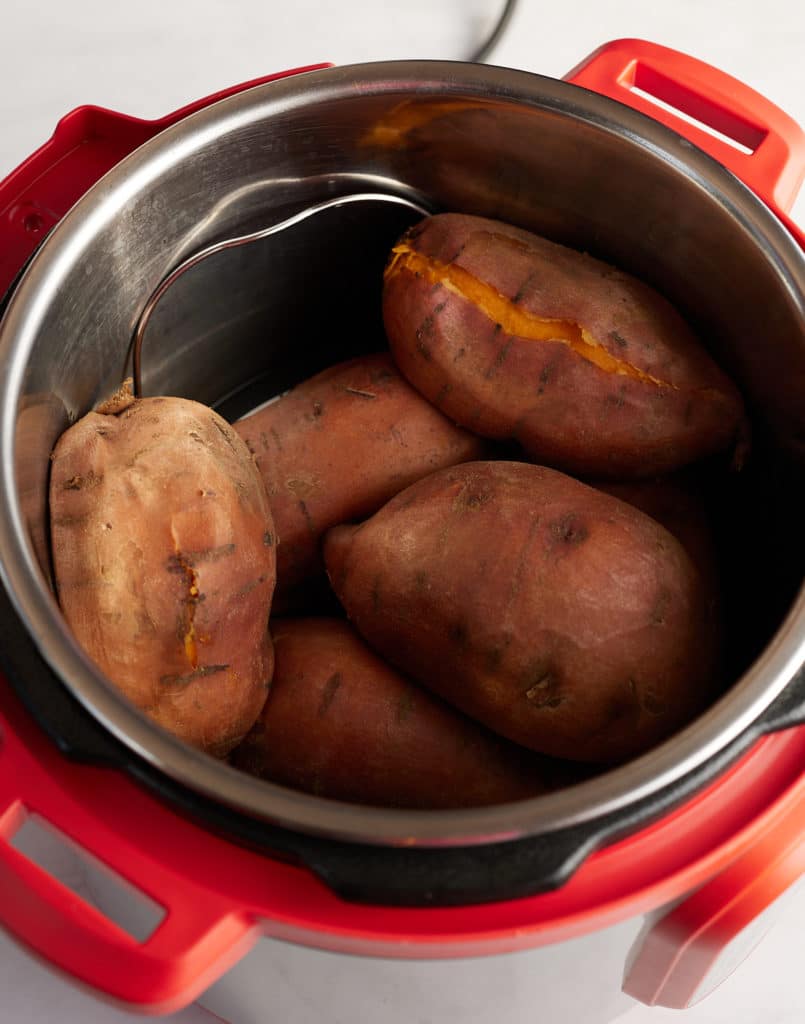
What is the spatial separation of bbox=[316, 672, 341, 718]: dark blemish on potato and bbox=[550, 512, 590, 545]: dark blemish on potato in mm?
154

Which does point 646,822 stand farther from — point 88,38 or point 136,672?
point 88,38

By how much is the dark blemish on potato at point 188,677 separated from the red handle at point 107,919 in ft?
0.32

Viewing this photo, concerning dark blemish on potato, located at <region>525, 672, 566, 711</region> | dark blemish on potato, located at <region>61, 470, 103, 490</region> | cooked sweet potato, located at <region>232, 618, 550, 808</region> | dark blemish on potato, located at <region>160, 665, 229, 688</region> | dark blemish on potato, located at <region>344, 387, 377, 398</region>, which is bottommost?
cooked sweet potato, located at <region>232, 618, 550, 808</region>

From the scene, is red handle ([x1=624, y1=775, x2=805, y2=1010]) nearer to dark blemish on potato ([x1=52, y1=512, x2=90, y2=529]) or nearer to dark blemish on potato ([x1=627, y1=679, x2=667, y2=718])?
dark blemish on potato ([x1=627, y1=679, x2=667, y2=718])

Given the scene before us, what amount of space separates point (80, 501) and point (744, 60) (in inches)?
35.9

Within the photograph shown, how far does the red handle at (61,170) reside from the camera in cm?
67

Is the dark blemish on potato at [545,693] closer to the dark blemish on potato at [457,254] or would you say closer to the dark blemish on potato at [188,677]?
the dark blemish on potato at [188,677]

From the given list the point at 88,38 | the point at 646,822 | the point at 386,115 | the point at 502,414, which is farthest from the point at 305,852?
the point at 88,38

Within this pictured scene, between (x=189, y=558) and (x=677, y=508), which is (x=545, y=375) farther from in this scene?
(x=189, y=558)

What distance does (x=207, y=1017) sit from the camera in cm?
75

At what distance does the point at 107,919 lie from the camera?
0.46 metres

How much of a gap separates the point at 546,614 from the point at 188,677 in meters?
0.20

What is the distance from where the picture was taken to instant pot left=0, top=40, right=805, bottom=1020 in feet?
1.50

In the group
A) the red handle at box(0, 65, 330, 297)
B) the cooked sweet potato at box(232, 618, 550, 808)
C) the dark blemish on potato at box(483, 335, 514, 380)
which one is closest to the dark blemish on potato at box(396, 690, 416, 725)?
the cooked sweet potato at box(232, 618, 550, 808)
